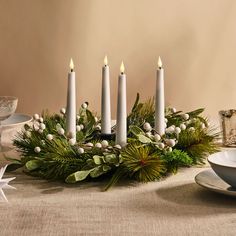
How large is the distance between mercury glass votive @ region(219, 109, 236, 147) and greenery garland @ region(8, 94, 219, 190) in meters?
0.10

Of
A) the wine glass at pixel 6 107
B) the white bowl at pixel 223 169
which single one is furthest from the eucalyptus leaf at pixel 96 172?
the wine glass at pixel 6 107

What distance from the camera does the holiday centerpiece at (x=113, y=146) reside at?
4.18 ft

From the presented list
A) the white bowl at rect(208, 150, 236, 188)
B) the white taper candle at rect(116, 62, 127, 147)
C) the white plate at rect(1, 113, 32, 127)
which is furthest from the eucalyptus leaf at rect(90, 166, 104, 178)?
the white plate at rect(1, 113, 32, 127)

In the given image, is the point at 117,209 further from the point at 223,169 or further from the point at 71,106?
the point at 71,106

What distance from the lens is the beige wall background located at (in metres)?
2.79

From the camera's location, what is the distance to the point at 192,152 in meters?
1.40

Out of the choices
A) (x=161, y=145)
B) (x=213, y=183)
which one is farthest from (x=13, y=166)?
(x=213, y=183)

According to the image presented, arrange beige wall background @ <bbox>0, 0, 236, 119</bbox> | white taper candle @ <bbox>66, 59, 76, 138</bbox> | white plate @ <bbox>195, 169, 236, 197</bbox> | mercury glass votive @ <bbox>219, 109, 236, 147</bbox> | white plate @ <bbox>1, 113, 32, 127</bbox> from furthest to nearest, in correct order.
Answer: beige wall background @ <bbox>0, 0, 236, 119</bbox> → white plate @ <bbox>1, 113, 32, 127</bbox> → mercury glass votive @ <bbox>219, 109, 236, 147</bbox> → white taper candle @ <bbox>66, 59, 76, 138</bbox> → white plate @ <bbox>195, 169, 236, 197</bbox>

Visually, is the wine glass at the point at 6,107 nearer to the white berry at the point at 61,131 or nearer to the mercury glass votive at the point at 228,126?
the white berry at the point at 61,131

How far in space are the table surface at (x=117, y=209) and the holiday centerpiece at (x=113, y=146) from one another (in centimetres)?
3

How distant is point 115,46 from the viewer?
2844 millimetres

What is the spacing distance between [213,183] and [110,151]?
23cm

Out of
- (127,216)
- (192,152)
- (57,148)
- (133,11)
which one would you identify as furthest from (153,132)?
(133,11)

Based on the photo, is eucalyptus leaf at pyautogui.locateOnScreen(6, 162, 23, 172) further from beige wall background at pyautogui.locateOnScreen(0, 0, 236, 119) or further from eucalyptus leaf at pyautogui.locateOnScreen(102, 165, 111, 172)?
beige wall background at pyautogui.locateOnScreen(0, 0, 236, 119)
